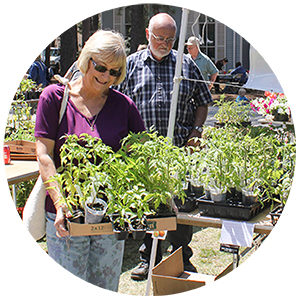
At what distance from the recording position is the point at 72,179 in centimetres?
196

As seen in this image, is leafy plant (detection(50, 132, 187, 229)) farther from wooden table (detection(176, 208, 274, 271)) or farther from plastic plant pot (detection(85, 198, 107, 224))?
wooden table (detection(176, 208, 274, 271))

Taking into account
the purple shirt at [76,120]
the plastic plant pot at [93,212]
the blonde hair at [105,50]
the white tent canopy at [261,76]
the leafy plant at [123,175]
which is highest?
the blonde hair at [105,50]

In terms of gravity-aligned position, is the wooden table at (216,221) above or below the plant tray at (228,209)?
below

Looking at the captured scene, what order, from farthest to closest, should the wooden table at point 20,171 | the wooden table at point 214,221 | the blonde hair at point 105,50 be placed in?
the wooden table at point 20,171 → the wooden table at point 214,221 → the blonde hair at point 105,50

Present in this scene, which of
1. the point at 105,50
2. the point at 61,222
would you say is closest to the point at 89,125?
the point at 105,50

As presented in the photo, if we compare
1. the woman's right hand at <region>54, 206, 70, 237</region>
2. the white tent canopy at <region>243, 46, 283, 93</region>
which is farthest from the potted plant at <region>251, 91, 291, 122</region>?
the woman's right hand at <region>54, 206, 70, 237</region>

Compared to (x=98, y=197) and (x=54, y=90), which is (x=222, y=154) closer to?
(x=98, y=197)

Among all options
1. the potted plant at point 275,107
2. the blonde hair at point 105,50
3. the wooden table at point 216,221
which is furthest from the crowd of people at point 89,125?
the potted plant at point 275,107

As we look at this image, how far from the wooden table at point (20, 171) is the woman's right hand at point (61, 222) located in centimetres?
108

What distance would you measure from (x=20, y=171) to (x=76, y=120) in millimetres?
1191

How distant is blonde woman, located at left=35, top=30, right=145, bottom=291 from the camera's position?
195 centimetres

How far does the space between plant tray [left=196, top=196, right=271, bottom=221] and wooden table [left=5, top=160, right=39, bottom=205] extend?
4.18 ft

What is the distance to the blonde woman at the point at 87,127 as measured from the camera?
1.95 m

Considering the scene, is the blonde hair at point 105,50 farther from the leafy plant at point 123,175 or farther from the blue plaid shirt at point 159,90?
the blue plaid shirt at point 159,90
